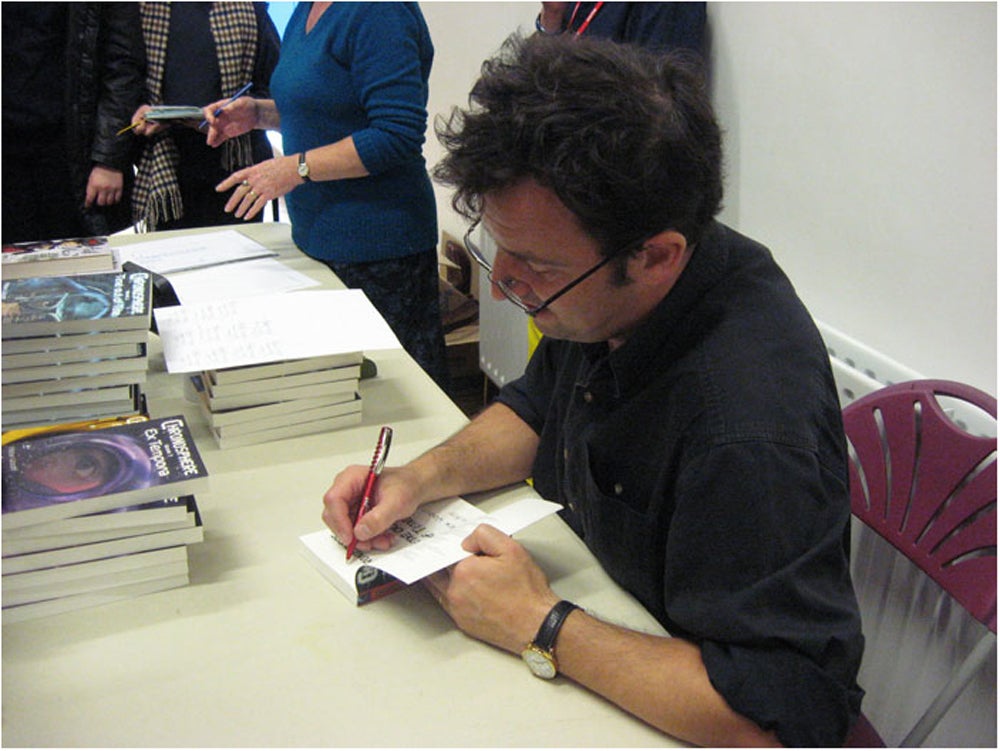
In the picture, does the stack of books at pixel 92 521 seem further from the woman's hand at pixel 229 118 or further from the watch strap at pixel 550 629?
the woman's hand at pixel 229 118

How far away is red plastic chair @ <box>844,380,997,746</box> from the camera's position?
4.05 ft

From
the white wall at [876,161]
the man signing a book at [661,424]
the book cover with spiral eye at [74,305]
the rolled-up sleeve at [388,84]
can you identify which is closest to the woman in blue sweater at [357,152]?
the rolled-up sleeve at [388,84]

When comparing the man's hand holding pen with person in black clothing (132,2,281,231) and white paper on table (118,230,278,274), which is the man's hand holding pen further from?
person in black clothing (132,2,281,231)

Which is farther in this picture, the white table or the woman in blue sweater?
the woman in blue sweater

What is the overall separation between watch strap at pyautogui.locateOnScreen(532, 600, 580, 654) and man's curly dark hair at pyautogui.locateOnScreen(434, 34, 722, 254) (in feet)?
1.28

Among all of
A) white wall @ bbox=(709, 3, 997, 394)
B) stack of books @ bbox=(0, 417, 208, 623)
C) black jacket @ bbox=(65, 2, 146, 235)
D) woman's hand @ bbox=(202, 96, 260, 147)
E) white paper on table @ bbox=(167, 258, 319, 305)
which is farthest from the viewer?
black jacket @ bbox=(65, 2, 146, 235)

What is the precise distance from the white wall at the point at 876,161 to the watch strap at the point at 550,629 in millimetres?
782

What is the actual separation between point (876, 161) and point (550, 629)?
1140 millimetres

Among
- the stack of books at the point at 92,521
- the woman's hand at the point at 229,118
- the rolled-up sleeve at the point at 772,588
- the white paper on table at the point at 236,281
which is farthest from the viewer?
the woman's hand at the point at 229,118

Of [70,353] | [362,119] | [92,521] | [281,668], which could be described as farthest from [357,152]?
[281,668]

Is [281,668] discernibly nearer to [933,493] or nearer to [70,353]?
[70,353]

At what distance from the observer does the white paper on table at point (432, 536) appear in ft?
3.18

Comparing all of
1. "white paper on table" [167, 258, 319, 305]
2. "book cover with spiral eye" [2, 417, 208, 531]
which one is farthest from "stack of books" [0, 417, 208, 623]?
"white paper on table" [167, 258, 319, 305]

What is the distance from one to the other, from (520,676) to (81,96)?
2231 millimetres
